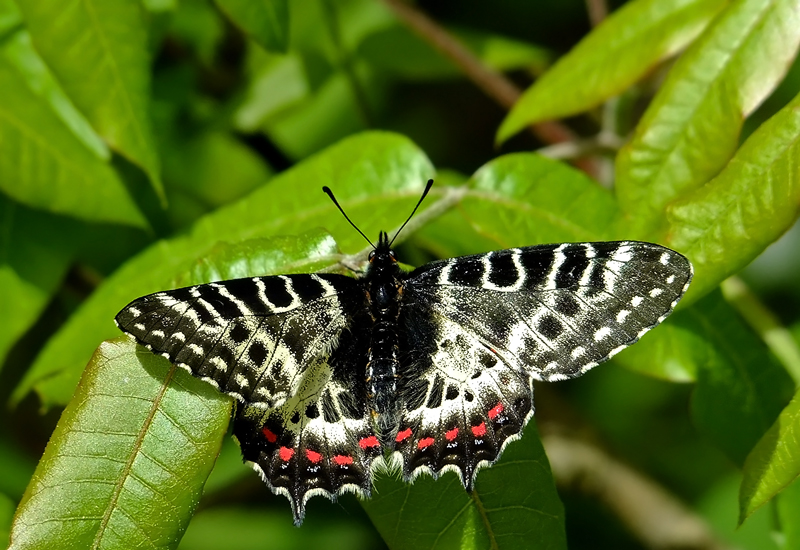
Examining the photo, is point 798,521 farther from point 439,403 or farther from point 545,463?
point 439,403

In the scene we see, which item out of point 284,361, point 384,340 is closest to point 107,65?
point 284,361

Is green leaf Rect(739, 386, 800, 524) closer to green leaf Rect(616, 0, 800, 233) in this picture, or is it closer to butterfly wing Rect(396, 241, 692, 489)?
butterfly wing Rect(396, 241, 692, 489)

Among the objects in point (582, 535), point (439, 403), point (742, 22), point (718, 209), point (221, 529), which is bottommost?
point (221, 529)

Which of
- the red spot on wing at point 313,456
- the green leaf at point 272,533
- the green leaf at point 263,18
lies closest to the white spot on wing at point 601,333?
the red spot on wing at point 313,456

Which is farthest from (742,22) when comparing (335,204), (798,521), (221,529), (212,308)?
(221,529)

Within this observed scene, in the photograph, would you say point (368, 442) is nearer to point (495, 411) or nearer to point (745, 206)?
point (495, 411)

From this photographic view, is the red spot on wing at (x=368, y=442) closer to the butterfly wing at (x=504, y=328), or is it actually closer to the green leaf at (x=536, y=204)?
the butterfly wing at (x=504, y=328)
